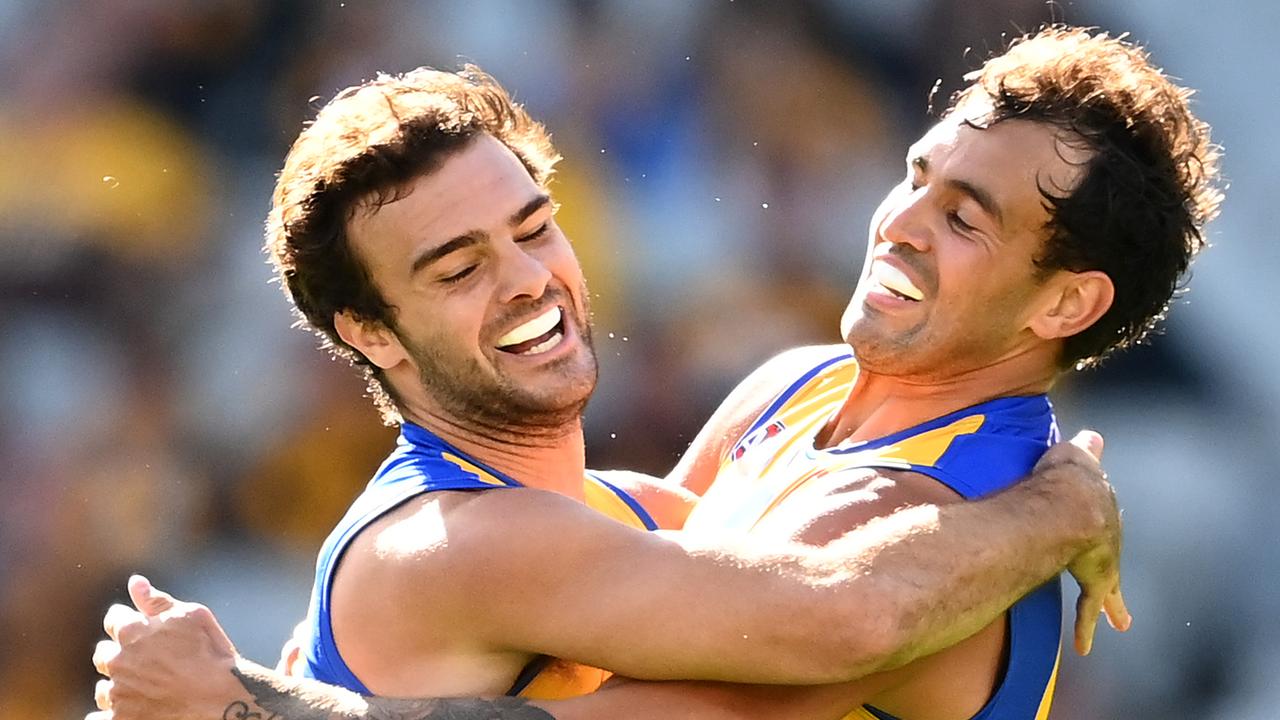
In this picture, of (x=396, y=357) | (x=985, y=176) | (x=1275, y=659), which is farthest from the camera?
(x=1275, y=659)

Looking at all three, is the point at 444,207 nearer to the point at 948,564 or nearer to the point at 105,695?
the point at 105,695

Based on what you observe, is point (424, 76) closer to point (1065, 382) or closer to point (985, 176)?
point (985, 176)

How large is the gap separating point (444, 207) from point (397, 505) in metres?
0.75

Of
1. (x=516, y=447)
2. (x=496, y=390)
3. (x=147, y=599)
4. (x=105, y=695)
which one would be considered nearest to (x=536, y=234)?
(x=496, y=390)

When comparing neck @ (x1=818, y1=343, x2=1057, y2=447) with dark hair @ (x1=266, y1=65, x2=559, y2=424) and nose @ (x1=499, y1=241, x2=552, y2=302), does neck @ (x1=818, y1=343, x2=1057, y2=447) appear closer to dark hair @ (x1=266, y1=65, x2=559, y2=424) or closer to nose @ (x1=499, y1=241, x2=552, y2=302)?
nose @ (x1=499, y1=241, x2=552, y2=302)

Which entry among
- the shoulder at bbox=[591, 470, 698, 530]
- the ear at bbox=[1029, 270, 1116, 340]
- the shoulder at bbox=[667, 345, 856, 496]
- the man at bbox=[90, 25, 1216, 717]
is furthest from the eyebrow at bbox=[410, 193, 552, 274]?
the ear at bbox=[1029, 270, 1116, 340]

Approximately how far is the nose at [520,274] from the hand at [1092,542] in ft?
4.06

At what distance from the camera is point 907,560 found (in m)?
3.65

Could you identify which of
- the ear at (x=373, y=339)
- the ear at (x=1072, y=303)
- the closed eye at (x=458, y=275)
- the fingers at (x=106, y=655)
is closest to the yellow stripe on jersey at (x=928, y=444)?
the ear at (x=1072, y=303)

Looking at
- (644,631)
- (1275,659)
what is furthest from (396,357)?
(1275,659)

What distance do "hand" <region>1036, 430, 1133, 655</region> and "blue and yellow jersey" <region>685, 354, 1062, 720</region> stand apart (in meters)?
0.06

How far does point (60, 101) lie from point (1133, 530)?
463cm

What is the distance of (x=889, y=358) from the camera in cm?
421

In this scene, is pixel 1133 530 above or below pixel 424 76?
below
